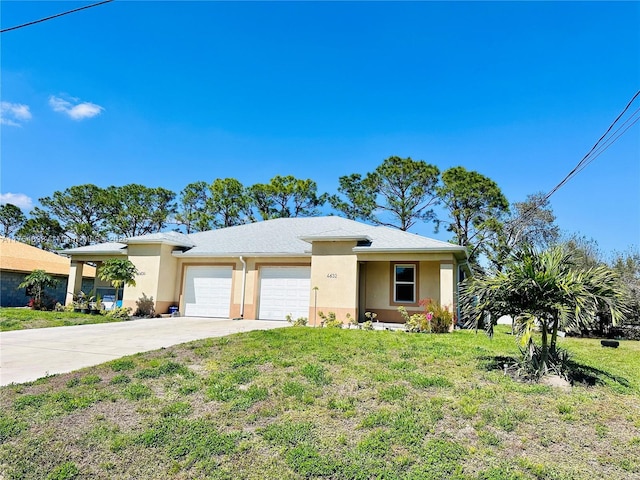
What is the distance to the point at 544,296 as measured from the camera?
6055 mm

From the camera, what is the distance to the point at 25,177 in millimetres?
20797

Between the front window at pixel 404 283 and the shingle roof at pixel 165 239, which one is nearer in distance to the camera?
the front window at pixel 404 283

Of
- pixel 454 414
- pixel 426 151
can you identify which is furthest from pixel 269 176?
pixel 454 414

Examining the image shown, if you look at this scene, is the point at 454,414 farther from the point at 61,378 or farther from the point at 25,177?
the point at 25,177

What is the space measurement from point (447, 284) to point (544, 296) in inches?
318

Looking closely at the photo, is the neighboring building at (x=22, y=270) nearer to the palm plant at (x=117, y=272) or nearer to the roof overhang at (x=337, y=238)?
the palm plant at (x=117, y=272)

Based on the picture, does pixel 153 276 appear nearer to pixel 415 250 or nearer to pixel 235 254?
pixel 235 254

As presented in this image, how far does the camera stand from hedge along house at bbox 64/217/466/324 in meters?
14.9

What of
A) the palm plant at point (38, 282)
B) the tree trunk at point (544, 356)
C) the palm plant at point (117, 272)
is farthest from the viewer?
the palm plant at point (38, 282)

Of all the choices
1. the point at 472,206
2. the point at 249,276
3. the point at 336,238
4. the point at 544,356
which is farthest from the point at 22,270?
the point at 472,206

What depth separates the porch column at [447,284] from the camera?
45.7ft

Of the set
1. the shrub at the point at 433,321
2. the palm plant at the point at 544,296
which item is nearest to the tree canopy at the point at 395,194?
the shrub at the point at 433,321

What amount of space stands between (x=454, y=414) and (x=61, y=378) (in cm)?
639

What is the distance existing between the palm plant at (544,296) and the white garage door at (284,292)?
10.2 meters
